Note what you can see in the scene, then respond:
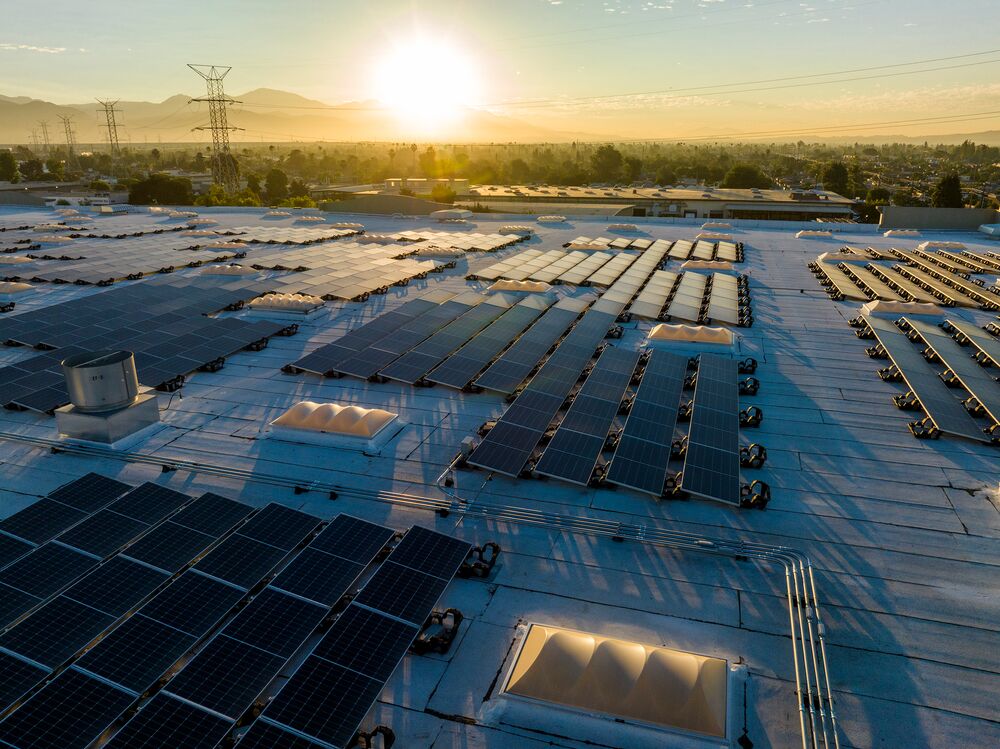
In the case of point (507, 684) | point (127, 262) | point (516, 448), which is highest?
point (127, 262)

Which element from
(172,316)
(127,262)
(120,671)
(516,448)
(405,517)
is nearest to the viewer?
(120,671)

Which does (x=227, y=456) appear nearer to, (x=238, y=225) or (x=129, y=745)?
(x=129, y=745)

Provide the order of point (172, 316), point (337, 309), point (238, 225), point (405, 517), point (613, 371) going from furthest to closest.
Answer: point (238, 225) → point (337, 309) → point (172, 316) → point (613, 371) → point (405, 517)

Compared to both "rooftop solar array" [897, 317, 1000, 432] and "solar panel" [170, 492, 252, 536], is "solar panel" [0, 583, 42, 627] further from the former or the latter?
"rooftop solar array" [897, 317, 1000, 432]

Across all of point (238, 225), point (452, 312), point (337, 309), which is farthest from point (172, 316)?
point (238, 225)

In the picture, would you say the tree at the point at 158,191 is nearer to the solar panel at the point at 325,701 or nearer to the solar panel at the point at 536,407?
the solar panel at the point at 536,407

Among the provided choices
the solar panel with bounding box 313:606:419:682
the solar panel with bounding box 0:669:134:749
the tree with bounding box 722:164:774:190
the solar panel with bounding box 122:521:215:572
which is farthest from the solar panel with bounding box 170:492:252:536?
the tree with bounding box 722:164:774:190

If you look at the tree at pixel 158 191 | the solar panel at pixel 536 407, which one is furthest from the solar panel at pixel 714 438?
the tree at pixel 158 191
